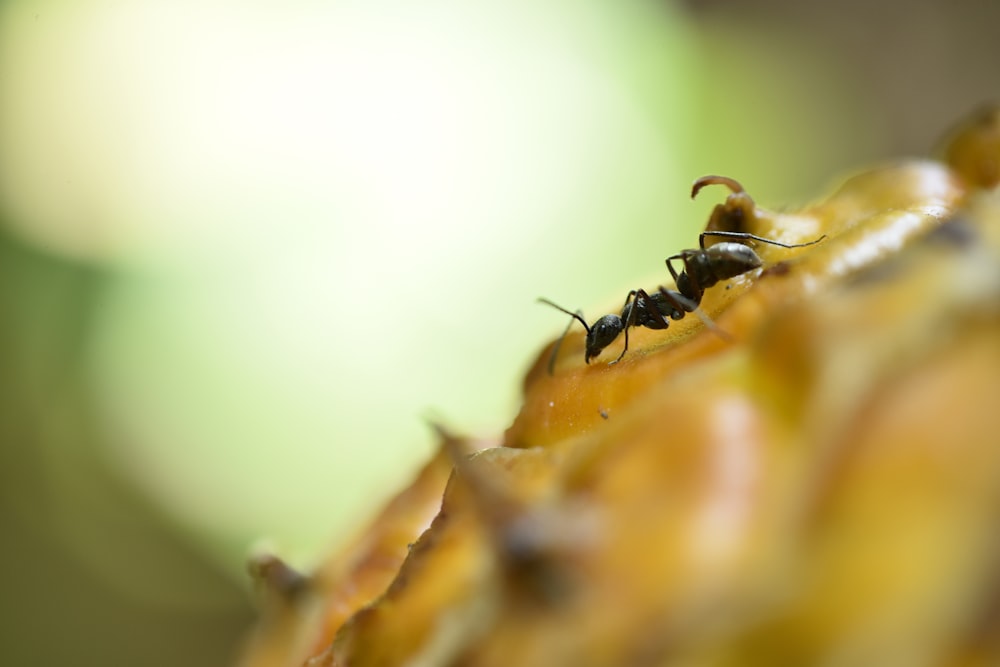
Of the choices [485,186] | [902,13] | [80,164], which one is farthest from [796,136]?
[80,164]

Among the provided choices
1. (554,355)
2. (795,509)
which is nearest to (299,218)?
(554,355)

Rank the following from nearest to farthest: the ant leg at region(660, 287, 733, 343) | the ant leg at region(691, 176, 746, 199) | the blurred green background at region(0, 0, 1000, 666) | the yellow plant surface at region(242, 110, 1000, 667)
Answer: the yellow plant surface at region(242, 110, 1000, 667) < the ant leg at region(660, 287, 733, 343) < the ant leg at region(691, 176, 746, 199) < the blurred green background at region(0, 0, 1000, 666)

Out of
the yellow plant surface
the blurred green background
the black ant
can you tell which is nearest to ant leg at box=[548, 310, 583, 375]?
the black ant

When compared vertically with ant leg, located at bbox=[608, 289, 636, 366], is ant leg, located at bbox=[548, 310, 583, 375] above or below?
above

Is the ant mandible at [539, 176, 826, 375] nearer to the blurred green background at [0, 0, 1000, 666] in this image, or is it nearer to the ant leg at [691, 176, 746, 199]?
the ant leg at [691, 176, 746, 199]

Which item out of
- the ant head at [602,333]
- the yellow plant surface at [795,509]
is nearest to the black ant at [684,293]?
the ant head at [602,333]

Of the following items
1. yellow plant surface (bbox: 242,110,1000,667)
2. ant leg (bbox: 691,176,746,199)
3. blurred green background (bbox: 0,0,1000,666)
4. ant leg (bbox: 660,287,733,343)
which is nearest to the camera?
yellow plant surface (bbox: 242,110,1000,667)

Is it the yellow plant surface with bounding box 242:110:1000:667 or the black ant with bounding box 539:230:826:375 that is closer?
the yellow plant surface with bounding box 242:110:1000:667
